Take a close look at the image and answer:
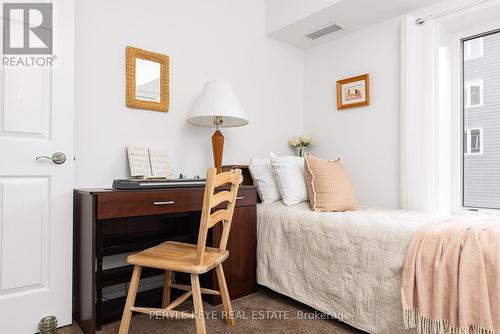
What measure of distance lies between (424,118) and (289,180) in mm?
1158

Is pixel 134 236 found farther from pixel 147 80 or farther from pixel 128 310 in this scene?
pixel 147 80

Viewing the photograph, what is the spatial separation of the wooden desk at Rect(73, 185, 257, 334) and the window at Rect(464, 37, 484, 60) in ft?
6.82

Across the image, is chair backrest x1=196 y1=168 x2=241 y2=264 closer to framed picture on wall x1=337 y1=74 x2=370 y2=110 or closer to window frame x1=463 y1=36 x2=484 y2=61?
framed picture on wall x1=337 y1=74 x2=370 y2=110

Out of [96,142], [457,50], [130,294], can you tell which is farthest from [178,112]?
[457,50]

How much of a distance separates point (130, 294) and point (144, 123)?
1.25 meters

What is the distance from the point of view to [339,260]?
6.15 ft

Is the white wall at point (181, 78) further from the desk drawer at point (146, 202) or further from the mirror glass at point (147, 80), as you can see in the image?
the desk drawer at point (146, 202)

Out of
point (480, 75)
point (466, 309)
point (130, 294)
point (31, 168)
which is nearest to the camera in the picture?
point (466, 309)

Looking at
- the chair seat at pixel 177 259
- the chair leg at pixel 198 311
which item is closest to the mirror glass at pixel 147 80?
the chair seat at pixel 177 259

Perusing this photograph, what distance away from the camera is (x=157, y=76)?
2.42m

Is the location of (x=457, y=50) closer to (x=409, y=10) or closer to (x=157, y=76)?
(x=409, y=10)

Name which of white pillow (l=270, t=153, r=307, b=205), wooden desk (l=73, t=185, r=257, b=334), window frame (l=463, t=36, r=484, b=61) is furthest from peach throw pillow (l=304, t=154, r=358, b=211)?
window frame (l=463, t=36, r=484, b=61)

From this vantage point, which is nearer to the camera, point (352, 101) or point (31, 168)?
point (31, 168)

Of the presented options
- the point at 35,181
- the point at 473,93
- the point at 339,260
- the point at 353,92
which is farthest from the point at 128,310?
the point at 473,93
